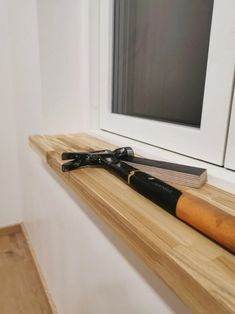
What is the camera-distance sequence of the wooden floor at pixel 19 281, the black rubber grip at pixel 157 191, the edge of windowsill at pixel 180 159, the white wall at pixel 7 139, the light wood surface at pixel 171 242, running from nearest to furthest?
the light wood surface at pixel 171 242 < the black rubber grip at pixel 157 191 < the edge of windowsill at pixel 180 159 < the wooden floor at pixel 19 281 < the white wall at pixel 7 139

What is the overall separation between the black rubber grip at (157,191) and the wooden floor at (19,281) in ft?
3.21

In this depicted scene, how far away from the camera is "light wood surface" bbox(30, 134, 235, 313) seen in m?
0.25

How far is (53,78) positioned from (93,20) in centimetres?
26

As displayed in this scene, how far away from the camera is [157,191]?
40cm

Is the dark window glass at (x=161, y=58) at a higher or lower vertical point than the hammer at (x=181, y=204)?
higher

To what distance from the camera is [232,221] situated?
300 mm

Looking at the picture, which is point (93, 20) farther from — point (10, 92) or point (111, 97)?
point (10, 92)

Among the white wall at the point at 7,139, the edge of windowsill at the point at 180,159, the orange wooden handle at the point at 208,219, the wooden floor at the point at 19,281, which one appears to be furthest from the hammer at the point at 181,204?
the white wall at the point at 7,139

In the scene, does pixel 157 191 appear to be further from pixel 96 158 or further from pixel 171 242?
pixel 96 158

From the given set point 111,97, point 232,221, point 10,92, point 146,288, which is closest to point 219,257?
point 232,221

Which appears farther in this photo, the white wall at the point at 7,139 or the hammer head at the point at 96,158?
the white wall at the point at 7,139

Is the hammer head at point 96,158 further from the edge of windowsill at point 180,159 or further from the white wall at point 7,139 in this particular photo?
the white wall at point 7,139

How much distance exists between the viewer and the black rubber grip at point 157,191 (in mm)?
376

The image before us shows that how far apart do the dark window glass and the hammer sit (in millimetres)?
236
